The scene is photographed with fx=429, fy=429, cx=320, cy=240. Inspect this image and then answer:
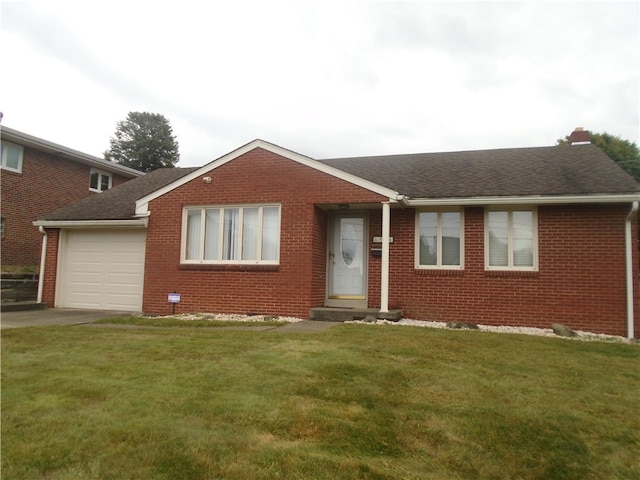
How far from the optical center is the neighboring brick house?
1642cm

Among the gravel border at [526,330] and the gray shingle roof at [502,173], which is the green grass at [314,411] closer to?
the gravel border at [526,330]

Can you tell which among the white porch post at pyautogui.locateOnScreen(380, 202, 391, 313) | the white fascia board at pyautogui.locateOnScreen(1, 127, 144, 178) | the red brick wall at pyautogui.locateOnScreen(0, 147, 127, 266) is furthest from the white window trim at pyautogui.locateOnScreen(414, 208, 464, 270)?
the red brick wall at pyautogui.locateOnScreen(0, 147, 127, 266)

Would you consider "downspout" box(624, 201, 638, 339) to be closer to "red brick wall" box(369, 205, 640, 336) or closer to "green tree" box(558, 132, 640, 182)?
"red brick wall" box(369, 205, 640, 336)

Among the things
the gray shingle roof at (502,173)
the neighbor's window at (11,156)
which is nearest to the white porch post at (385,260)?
the gray shingle roof at (502,173)

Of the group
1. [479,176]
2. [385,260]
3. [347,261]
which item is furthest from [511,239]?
[347,261]

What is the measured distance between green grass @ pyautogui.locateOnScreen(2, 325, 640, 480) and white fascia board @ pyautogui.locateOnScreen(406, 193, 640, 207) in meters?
3.69

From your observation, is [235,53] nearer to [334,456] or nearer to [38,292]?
[38,292]

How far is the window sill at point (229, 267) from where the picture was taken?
10.2m

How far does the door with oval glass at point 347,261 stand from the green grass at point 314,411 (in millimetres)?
4244

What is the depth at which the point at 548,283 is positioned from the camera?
9305 mm

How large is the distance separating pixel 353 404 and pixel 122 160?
52.3m

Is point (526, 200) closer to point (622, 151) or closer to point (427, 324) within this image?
point (427, 324)

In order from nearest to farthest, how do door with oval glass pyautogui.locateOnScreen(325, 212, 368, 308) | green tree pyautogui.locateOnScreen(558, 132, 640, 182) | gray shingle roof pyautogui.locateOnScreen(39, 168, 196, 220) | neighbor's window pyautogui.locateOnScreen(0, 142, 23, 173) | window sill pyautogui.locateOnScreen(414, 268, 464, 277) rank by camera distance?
window sill pyautogui.locateOnScreen(414, 268, 464, 277) → door with oval glass pyautogui.locateOnScreen(325, 212, 368, 308) → gray shingle roof pyautogui.locateOnScreen(39, 168, 196, 220) → neighbor's window pyautogui.locateOnScreen(0, 142, 23, 173) → green tree pyautogui.locateOnScreen(558, 132, 640, 182)

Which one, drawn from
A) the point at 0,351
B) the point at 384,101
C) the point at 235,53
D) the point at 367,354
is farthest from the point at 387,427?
the point at 384,101
